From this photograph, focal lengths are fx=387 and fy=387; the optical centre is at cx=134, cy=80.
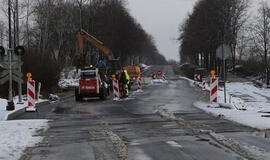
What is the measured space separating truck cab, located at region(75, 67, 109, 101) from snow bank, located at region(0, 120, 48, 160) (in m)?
11.1

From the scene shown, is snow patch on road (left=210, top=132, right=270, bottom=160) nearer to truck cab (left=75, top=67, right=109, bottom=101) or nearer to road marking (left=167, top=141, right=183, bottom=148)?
road marking (left=167, top=141, right=183, bottom=148)

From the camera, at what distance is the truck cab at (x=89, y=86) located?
23266mm

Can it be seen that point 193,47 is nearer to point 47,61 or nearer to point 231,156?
point 47,61

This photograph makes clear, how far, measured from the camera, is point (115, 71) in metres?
32.8

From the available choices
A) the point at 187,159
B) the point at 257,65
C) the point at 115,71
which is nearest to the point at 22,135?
the point at 187,159

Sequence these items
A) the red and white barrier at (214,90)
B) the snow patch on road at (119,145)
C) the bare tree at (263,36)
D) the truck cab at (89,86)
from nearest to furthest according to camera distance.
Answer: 1. the snow patch on road at (119,145)
2. the red and white barrier at (214,90)
3. the truck cab at (89,86)
4. the bare tree at (263,36)

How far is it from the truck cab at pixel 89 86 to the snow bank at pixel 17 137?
11.1m

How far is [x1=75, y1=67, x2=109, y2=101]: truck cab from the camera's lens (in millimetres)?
23266

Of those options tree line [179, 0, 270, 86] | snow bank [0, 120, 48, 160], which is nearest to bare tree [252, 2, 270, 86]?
tree line [179, 0, 270, 86]

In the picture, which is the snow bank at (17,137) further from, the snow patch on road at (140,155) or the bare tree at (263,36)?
the bare tree at (263,36)

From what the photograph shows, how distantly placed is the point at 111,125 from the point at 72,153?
4052 mm

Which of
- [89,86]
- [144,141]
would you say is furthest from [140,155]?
[89,86]

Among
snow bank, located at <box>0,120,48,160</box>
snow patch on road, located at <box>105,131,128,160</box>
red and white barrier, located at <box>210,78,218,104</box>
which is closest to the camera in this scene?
snow patch on road, located at <box>105,131,128,160</box>

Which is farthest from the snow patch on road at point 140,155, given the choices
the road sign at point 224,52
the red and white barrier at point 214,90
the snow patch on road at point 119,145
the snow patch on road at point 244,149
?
the road sign at point 224,52
